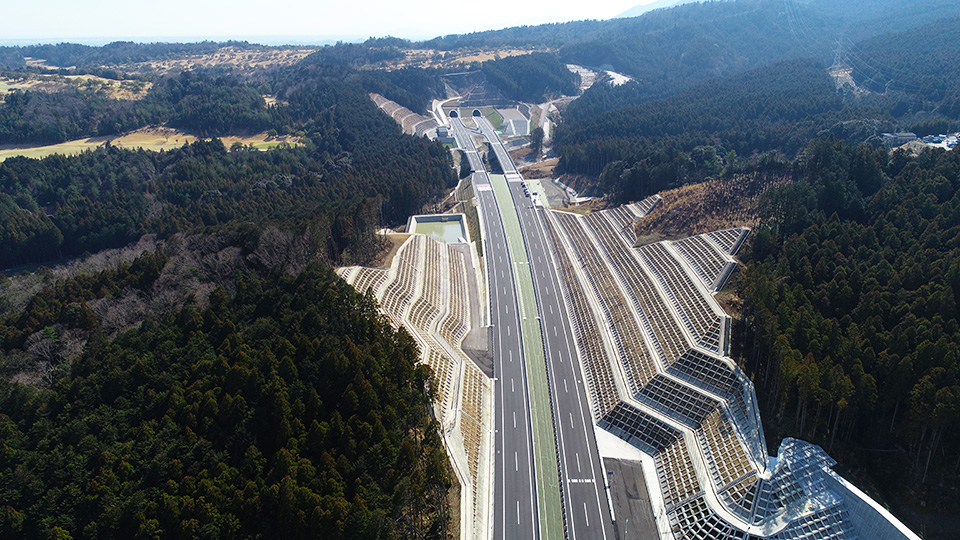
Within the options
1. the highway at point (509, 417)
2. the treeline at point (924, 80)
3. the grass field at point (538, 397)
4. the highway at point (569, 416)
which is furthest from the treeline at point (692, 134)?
the highway at point (509, 417)

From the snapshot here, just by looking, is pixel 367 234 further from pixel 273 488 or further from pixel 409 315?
pixel 273 488

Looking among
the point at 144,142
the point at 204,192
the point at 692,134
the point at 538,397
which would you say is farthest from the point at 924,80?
the point at 144,142

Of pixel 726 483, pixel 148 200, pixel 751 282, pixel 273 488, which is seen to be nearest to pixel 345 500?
pixel 273 488

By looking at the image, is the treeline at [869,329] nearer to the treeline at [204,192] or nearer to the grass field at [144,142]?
the treeline at [204,192]

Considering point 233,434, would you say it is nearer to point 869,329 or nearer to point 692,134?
point 869,329

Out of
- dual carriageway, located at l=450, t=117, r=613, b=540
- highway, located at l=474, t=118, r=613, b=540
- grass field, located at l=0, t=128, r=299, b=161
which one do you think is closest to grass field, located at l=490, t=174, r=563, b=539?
dual carriageway, located at l=450, t=117, r=613, b=540

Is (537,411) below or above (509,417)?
below
